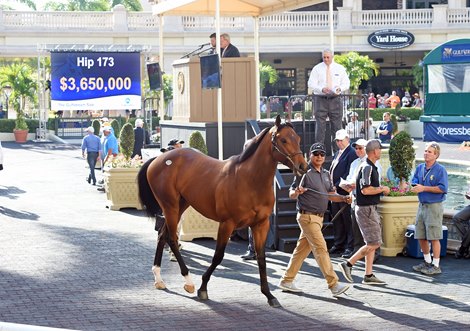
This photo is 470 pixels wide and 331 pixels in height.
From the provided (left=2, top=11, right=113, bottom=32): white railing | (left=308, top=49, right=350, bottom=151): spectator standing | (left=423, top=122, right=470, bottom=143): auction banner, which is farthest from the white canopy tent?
(left=2, top=11, right=113, bottom=32): white railing

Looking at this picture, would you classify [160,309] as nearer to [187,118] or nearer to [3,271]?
[3,271]

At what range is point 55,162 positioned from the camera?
33688mm

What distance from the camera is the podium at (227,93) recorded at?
59.5 ft

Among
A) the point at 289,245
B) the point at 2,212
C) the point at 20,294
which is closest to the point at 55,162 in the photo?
the point at 2,212

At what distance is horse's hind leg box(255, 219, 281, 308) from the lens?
412 inches

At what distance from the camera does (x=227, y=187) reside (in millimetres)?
11023

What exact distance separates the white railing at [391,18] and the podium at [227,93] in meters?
38.9

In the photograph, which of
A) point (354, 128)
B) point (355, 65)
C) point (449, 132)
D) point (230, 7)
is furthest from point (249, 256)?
point (355, 65)

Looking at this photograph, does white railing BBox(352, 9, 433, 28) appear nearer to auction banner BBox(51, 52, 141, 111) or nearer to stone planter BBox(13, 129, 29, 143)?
stone planter BBox(13, 129, 29, 143)

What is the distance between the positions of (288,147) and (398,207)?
424cm

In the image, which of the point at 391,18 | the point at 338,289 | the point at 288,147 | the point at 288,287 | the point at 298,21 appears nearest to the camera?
the point at 288,147

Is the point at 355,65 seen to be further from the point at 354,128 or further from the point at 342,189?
the point at 342,189

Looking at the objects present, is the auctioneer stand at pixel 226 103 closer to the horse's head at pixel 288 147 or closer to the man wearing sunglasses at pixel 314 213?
the man wearing sunglasses at pixel 314 213

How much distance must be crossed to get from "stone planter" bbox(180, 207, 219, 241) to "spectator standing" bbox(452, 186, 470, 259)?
391cm
